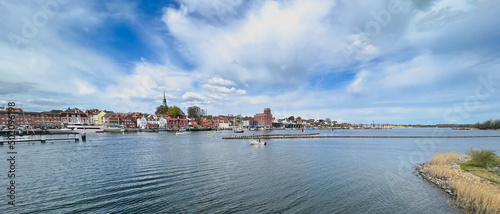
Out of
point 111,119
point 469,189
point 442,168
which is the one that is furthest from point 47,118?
point 469,189

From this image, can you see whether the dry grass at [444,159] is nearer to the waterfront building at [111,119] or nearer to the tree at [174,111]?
the waterfront building at [111,119]

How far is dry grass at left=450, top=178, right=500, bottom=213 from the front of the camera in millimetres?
13477

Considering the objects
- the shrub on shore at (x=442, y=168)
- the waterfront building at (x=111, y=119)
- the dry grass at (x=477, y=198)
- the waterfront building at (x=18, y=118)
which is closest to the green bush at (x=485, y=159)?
the shrub on shore at (x=442, y=168)

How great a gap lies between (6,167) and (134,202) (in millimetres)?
23242

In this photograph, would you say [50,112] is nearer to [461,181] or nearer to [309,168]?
[309,168]

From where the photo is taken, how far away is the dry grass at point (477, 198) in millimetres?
13477

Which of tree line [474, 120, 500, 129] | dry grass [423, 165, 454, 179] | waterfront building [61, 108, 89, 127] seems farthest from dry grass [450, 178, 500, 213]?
tree line [474, 120, 500, 129]

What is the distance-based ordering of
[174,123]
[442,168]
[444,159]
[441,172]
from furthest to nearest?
1. [174,123]
2. [444,159]
3. [442,168]
4. [441,172]

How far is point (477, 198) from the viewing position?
48.5 feet

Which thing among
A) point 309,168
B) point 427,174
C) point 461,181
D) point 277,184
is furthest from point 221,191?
point 427,174

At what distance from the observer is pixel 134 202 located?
15484mm

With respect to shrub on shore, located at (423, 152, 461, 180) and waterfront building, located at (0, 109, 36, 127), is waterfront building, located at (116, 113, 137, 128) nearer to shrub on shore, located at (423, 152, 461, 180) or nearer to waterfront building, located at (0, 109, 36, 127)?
waterfront building, located at (0, 109, 36, 127)

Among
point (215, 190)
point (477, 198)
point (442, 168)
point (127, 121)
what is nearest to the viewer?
point (477, 198)

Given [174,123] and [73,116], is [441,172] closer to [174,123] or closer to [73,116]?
[174,123]
